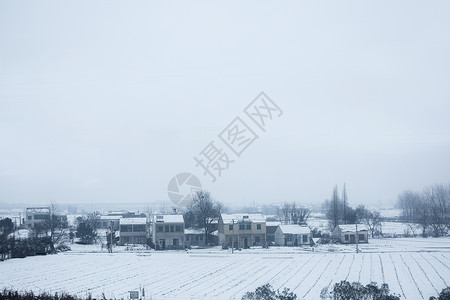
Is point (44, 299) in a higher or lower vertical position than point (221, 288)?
higher

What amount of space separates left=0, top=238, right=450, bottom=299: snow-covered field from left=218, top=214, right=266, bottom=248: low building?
40.1ft

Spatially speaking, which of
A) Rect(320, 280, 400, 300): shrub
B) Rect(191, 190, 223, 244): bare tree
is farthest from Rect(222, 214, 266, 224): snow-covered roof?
Rect(320, 280, 400, 300): shrub

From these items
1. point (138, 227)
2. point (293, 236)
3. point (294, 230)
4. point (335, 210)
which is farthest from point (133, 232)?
point (335, 210)

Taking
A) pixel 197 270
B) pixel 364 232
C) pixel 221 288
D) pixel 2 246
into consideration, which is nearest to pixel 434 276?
pixel 221 288

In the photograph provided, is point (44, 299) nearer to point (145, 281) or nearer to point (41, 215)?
point (145, 281)

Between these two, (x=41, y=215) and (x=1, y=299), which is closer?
(x=1, y=299)

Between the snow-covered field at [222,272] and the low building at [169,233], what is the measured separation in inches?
402

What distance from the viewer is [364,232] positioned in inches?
2414

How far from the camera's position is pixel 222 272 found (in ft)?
105

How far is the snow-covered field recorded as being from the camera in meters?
24.9

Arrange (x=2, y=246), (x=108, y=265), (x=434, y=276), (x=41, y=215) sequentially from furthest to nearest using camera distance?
1. (x=41, y=215)
2. (x=2, y=246)
3. (x=108, y=265)
4. (x=434, y=276)

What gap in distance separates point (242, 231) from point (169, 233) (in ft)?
33.6

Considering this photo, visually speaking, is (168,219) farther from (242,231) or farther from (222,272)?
(222,272)

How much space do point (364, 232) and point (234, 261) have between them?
29.5 meters
